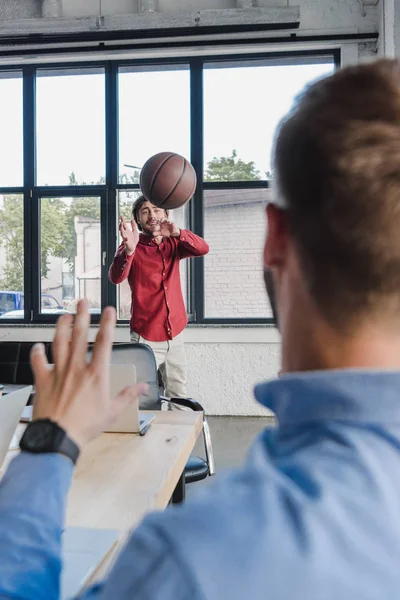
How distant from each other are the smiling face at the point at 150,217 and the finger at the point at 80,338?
290 cm

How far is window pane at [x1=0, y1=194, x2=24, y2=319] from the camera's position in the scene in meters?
4.86

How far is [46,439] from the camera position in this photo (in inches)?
21.9

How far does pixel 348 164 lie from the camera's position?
42cm

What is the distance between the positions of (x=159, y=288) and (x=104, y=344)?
2913 mm

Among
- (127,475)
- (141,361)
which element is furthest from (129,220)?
(127,475)

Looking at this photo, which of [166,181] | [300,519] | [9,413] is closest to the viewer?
[300,519]

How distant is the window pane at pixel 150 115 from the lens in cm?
468

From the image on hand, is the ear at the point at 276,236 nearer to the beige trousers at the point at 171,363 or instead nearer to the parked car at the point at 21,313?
the beige trousers at the point at 171,363

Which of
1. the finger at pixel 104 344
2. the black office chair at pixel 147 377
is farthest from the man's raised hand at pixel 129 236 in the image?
the finger at pixel 104 344

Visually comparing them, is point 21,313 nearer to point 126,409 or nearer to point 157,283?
point 157,283

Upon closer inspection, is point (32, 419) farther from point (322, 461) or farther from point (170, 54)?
point (170, 54)

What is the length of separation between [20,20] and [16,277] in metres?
2.04

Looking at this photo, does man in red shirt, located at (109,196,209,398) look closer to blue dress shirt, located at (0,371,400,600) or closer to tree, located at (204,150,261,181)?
tree, located at (204,150,261,181)

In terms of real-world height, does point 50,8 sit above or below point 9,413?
above
